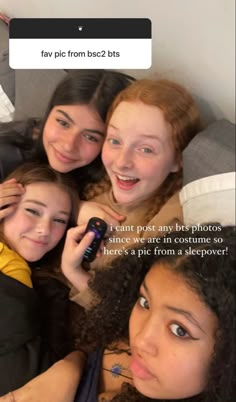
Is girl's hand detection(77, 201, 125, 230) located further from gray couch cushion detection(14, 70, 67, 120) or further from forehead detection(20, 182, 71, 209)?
gray couch cushion detection(14, 70, 67, 120)

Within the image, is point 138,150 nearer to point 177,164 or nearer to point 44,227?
point 177,164

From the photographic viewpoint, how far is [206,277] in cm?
63

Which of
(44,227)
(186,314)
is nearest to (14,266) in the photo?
(44,227)

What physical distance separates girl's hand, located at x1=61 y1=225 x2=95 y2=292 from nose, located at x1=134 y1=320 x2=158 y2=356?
5.1 inches

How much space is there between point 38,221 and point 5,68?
232 millimetres

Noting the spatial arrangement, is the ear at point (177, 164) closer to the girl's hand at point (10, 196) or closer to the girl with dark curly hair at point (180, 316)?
the girl with dark curly hair at point (180, 316)

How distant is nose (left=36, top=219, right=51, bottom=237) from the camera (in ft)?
2.48

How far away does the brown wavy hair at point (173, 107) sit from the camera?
656 millimetres

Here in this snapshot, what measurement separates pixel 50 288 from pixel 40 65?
33 cm

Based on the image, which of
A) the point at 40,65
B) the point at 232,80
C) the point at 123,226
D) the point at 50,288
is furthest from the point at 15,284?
the point at 232,80

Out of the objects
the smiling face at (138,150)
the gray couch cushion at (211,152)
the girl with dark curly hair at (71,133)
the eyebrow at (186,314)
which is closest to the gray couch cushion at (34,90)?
the girl with dark curly hair at (71,133)

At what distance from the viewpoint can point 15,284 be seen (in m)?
0.75

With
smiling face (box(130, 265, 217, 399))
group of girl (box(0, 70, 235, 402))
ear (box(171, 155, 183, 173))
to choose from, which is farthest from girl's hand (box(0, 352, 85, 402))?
ear (box(171, 155, 183, 173))

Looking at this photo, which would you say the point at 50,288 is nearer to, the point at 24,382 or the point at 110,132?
the point at 24,382
